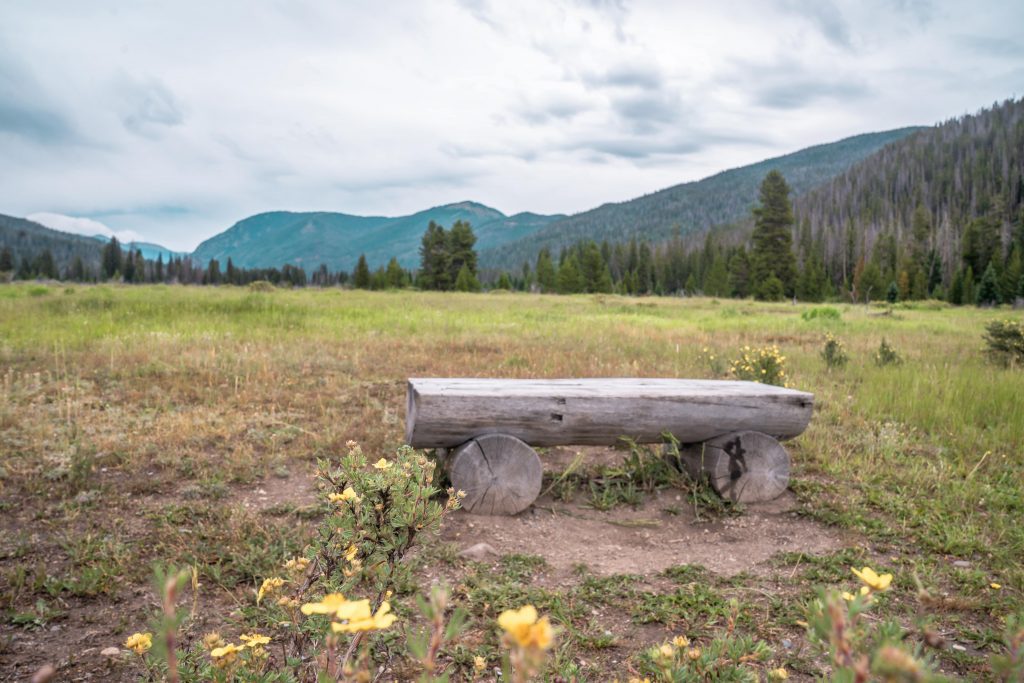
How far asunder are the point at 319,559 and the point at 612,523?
113 inches

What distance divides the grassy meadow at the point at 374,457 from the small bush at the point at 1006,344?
0.28 m

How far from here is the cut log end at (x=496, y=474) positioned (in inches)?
161

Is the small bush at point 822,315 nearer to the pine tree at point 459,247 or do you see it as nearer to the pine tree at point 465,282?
the pine tree at point 465,282

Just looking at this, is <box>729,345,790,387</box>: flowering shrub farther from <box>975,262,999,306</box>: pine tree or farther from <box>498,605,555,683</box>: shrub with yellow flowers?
<box>975,262,999,306</box>: pine tree

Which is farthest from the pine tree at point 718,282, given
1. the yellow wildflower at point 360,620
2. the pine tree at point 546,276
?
the yellow wildflower at point 360,620

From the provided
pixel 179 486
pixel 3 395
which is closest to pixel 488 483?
pixel 179 486

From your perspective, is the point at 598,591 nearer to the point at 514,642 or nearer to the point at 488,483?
the point at 488,483

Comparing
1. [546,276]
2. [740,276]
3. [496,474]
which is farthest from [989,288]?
[496,474]

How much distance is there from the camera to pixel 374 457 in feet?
16.2

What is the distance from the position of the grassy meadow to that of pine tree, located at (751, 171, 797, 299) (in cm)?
3600

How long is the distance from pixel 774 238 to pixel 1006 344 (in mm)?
37519

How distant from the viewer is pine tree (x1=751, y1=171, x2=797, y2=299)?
42.7m

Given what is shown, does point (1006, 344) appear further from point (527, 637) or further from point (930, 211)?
point (930, 211)

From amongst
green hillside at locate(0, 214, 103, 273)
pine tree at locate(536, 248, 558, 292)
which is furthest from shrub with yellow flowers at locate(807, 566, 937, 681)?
green hillside at locate(0, 214, 103, 273)
